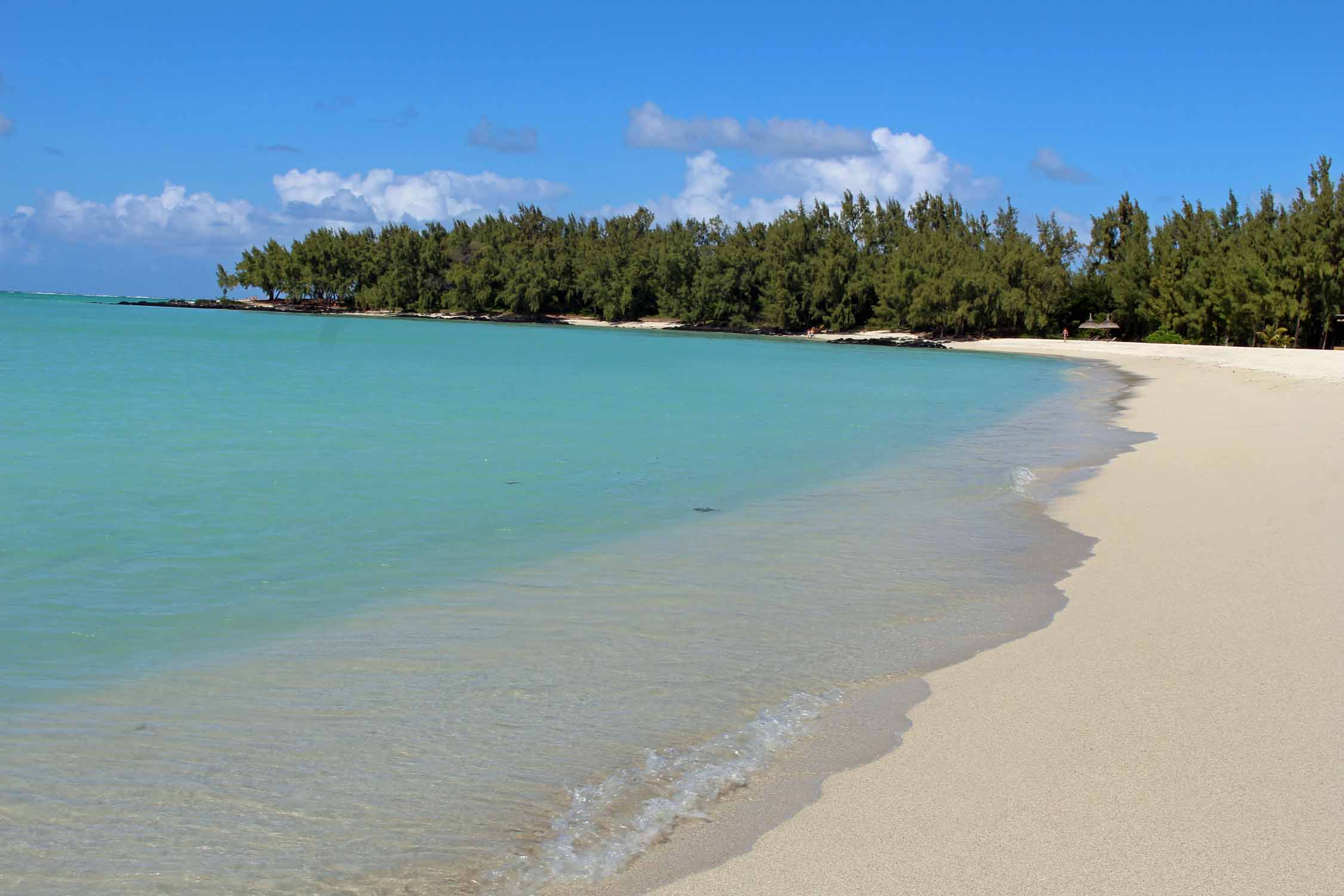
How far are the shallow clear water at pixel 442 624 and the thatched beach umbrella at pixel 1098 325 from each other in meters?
56.2

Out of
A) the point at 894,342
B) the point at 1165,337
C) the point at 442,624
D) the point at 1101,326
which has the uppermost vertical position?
the point at 1101,326

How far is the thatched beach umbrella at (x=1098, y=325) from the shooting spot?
2689 inches

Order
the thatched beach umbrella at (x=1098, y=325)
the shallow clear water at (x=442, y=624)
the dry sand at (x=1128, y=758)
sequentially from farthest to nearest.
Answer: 1. the thatched beach umbrella at (x=1098, y=325)
2. the shallow clear water at (x=442, y=624)
3. the dry sand at (x=1128, y=758)

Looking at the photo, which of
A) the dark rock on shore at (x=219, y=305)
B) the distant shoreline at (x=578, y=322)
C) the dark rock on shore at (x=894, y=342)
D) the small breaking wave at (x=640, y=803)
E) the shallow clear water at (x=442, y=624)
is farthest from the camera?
the dark rock on shore at (x=219, y=305)

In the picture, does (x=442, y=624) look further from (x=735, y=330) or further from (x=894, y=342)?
(x=735, y=330)

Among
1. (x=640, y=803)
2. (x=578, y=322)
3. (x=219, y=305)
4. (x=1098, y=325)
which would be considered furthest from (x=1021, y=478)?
(x=219, y=305)

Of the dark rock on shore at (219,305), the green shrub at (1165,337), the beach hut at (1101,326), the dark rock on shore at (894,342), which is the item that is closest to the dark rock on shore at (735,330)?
the dark rock on shore at (894,342)

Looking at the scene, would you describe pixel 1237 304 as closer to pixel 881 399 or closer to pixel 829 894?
pixel 881 399

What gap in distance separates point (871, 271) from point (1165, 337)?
29.0 m

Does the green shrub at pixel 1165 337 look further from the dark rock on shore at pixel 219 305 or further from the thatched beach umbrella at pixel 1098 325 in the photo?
the dark rock on shore at pixel 219 305

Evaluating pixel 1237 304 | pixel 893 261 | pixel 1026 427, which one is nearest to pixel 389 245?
pixel 893 261

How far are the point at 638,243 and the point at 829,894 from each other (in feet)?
348

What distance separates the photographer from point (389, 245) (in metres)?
123

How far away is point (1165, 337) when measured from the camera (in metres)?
61.2
